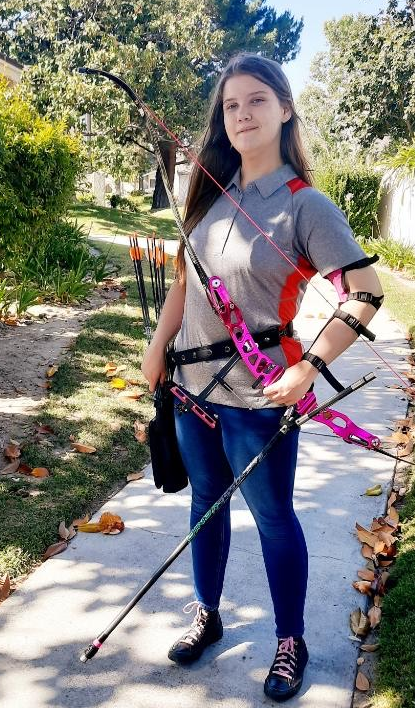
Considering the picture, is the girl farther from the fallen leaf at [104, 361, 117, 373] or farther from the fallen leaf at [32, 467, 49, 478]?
the fallen leaf at [104, 361, 117, 373]

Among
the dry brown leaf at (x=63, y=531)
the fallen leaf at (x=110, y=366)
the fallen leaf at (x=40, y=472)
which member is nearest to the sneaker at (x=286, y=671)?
the dry brown leaf at (x=63, y=531)

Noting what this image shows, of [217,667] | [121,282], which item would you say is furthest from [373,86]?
[217,667]

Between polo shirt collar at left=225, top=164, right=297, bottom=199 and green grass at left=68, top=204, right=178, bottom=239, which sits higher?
polo shirt collar at left=225, top=164, right=297, bottom=199

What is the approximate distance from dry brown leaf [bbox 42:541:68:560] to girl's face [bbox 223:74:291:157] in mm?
2068

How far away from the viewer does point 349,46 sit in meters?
21.6

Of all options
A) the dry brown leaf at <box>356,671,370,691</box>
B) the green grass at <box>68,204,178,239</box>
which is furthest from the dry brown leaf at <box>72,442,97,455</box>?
the green grass at <box>68,204,178,239</box>

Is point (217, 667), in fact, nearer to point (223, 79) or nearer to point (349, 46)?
point (223, 79)

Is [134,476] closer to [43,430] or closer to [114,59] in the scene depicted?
Result: [43,430]

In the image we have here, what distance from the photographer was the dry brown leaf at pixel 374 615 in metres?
2.62

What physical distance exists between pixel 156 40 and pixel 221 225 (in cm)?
2384

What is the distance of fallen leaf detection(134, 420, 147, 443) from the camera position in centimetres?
445

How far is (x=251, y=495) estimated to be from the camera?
2117 millimetres

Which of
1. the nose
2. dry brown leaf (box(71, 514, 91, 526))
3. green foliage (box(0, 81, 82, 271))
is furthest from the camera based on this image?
green foliage (box(0, 81, 82, 271))

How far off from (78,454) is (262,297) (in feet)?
8.16
